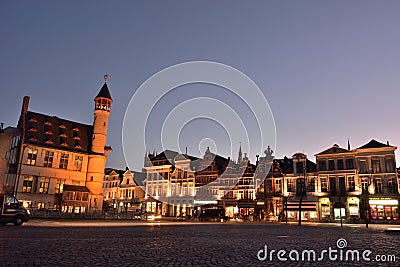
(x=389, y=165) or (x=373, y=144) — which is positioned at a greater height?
(x=373, y=144)

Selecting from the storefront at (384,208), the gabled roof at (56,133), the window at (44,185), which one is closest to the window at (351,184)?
the storefront at (384,208)

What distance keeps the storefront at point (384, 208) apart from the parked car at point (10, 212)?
4566cm

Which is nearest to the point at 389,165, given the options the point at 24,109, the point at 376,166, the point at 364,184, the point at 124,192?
the point at 376,166

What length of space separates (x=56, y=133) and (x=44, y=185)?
929cm

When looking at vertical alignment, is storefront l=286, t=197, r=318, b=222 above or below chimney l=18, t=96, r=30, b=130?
below

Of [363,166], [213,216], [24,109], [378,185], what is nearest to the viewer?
[378,185]

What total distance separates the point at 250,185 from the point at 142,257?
54.0m

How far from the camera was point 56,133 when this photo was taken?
2178 inches

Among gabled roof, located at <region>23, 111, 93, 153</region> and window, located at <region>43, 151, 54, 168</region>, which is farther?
window, located at <region>43, 151, 54, 168</region>

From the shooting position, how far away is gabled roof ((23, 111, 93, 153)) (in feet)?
170

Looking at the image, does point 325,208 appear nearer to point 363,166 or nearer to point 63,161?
point 363,166

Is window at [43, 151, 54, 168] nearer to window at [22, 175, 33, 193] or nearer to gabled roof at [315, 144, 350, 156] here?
window at [22, 175, 33, 193]

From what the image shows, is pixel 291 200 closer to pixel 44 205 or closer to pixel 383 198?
pixel 383 198

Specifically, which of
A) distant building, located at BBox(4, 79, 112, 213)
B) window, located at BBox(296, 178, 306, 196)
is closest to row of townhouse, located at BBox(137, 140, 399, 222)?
window, located at BBox(296, 178, 306, 196)
